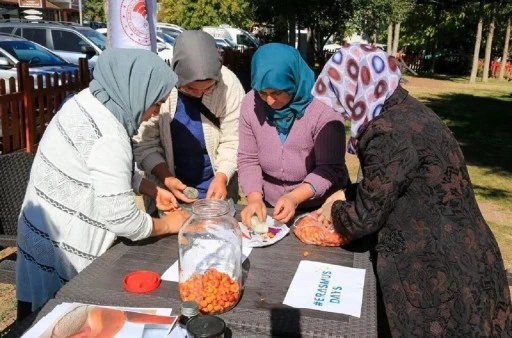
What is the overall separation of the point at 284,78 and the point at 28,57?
7.71 metres

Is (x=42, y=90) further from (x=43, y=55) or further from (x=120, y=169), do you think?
(x=120, y=169)

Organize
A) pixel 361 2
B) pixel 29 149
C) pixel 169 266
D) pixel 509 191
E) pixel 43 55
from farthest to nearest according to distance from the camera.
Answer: pixel 361 2 < pixel 43 55 < pixel 509 191 < pixel 29 149 < pixel 169 266

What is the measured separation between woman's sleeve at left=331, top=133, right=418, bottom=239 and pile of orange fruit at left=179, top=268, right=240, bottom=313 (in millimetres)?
571

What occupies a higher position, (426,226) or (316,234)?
(426,226)

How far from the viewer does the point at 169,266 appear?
80.1 inches

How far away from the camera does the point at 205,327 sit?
4.47 ft

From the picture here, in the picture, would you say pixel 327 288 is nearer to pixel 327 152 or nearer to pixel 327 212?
pixel 327 212

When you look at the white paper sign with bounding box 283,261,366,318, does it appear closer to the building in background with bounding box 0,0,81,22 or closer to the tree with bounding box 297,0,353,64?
the tree with bounding box 297,0,353,64

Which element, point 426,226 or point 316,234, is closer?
point 426,226

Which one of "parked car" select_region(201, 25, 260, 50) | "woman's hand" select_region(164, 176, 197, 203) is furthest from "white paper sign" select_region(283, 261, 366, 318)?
"parked car" select_region(201, 25, 260, 50)

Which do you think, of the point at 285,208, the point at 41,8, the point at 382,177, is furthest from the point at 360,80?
the point at 41,8

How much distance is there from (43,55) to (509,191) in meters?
7.81

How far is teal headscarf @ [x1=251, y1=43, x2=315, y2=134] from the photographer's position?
2.27 meters

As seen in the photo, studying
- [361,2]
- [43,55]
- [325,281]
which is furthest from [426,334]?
[361,2]
